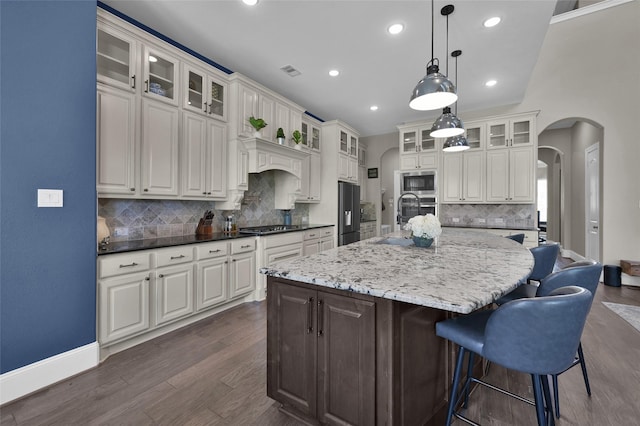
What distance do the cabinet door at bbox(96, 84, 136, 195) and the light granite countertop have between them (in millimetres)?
1810

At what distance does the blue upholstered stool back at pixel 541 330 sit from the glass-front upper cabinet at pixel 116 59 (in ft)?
10.5

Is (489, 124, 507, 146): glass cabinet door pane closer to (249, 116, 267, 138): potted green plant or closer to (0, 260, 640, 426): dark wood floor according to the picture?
(0, 260, 640, 426): dark wood floor

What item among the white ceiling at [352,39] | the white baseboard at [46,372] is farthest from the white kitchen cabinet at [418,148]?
the white baseboard at [46,372]

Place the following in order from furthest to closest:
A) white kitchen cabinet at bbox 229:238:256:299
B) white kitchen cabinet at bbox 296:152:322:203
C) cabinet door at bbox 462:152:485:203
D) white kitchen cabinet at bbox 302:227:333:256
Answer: cabinet door at bbox 462:152:485:203
white kitchen cabinet at bbox 296:152:322:203
white kitchen cabinet at bbox 302:227:333:256
white kitchen cabinet at bbox 229:238:256:299

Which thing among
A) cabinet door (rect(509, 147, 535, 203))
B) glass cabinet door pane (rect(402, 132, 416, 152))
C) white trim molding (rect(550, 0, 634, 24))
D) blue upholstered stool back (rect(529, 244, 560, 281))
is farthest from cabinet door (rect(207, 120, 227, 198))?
white trim molding (rect(550, 0, 634, 24))

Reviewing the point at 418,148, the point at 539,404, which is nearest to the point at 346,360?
the point at 539,404

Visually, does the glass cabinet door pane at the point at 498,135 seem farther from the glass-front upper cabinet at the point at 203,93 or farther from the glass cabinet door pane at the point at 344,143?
the glass-front upper cabinet at the point at 203,93

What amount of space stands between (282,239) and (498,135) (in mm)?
4193

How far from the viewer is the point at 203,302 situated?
2.85m

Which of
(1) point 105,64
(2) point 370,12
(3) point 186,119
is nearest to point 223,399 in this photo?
(3) point 186,119

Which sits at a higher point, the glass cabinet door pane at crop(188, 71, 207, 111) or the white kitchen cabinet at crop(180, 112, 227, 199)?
the glass cabinet door pane at crop(188, 71, 207, 111)

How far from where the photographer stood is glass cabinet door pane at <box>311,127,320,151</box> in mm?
4941

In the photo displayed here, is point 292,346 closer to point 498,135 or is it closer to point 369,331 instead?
point 369,331

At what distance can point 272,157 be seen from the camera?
3791 millimetres
